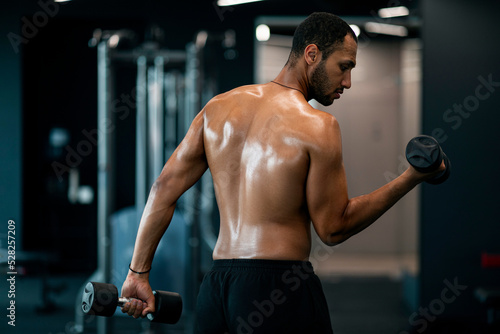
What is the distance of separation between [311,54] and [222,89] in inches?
189

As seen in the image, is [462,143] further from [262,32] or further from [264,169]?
[264,169]

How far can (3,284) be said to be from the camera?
3.50 metres

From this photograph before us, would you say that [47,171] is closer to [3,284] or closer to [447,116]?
[3,284]

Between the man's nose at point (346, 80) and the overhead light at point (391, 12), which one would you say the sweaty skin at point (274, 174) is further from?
the overhead light at point (391, 12)

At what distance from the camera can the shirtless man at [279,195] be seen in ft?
4.75

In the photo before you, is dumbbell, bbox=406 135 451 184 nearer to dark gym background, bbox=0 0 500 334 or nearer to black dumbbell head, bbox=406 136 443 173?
black dumbbell head, bbox=406 136 443 173

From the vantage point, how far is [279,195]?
1.48m

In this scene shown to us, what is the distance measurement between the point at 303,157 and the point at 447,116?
319 cm

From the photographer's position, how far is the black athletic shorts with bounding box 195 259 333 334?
4.78 feet

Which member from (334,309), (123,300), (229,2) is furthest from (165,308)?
(229,2)

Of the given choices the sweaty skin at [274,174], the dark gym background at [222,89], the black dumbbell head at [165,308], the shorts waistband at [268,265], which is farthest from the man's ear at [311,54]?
the dark gym background at [222,89]

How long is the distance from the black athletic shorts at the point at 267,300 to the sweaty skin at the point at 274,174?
34 millimetres

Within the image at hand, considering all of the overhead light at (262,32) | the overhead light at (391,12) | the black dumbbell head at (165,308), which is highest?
the overhead light at (391,12)

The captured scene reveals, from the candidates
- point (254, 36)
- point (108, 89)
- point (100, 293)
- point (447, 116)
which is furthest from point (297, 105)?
point (254, 36)
